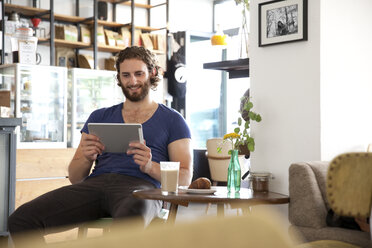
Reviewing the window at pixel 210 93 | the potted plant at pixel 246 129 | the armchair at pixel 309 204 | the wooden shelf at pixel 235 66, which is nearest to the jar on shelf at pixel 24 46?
the window at pixel 210 93

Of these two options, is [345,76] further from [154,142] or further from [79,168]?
[79,168]

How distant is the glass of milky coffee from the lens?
2.42 m

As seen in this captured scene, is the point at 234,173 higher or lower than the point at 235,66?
lower

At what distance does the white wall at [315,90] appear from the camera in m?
2.74

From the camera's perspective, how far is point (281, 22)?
2895mm

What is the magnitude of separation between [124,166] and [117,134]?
205 mm

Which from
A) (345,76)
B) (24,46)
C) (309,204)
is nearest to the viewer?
(309,204)

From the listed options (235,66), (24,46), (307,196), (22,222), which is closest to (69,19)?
(24,46)

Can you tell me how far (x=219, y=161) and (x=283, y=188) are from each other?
2418 mm

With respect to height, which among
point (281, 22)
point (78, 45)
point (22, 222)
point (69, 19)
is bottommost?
point (22, 222)

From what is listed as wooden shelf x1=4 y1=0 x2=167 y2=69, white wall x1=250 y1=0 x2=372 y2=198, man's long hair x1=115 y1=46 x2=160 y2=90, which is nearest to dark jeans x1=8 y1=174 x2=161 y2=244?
man's long hair x1=115 y1=46 x2=160 y2=90

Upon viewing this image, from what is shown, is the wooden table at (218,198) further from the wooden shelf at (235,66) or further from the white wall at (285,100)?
the wooden shelf at (235,66)

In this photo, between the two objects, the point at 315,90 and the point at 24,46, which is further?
the point at 24,46

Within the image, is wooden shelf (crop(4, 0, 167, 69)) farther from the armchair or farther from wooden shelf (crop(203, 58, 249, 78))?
the armchair
